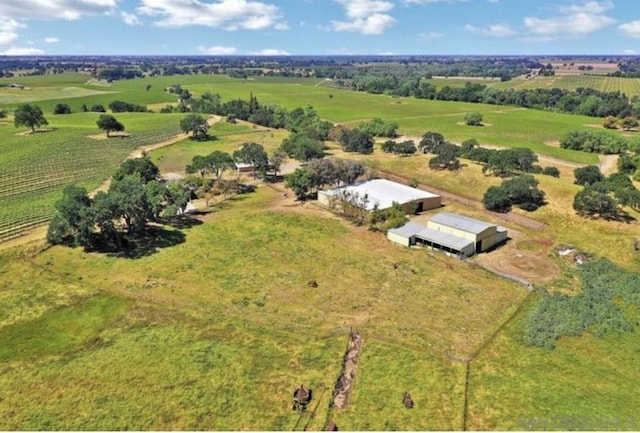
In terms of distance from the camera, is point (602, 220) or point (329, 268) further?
point (602, 220)

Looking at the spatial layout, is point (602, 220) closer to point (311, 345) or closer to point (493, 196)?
point (493, 196)

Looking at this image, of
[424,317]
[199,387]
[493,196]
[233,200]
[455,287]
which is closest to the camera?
[199,387]

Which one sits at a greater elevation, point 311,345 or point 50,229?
point 50,229

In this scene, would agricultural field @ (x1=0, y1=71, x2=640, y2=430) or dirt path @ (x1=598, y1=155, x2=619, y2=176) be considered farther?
dirt path @ (x1=598, y1=155, x2=619, y2=176)

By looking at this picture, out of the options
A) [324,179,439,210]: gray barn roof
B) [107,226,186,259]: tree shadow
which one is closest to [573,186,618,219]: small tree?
[324,179,439,210]: gray barn roof

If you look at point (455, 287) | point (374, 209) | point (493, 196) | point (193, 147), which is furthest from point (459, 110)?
point (455, 287)

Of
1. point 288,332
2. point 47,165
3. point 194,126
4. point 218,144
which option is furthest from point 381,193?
point 194,126

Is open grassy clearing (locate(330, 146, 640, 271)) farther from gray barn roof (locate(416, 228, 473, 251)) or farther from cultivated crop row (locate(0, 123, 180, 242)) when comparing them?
cultivated crop row (locate(0, 123, 180, 242))

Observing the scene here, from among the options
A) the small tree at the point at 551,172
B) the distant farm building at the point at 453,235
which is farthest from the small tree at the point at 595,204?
the small tree at the point at 551,172
